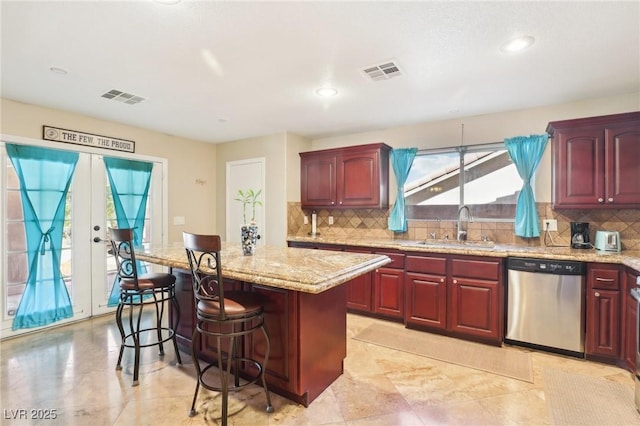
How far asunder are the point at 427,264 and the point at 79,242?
13.4 ft

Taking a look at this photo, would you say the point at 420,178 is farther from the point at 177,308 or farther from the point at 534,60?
the point at 177,308

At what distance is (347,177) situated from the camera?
4324 mm

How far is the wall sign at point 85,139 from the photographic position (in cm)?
351

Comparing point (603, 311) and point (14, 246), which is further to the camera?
point (14, 246)

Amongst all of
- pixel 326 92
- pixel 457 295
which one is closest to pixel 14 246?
pixel 326 92

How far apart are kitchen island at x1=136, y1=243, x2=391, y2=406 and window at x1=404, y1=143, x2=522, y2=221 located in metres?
2.10

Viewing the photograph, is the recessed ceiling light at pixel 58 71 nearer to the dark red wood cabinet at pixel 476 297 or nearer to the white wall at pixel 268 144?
the white wall at pixel 268 144

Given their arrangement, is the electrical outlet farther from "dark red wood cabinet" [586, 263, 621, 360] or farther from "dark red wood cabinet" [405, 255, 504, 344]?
"dark red wood cabinet" [405, 255, 504, 344]

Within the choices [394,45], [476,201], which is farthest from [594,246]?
[394,45]

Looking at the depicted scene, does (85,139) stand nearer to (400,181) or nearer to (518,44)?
(400,181)

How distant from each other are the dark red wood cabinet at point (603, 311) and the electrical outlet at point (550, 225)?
30.4 inches

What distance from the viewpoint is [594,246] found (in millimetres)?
3156

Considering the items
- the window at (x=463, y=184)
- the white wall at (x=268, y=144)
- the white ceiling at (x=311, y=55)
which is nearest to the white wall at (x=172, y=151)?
the white wall at (x=268, y=144)

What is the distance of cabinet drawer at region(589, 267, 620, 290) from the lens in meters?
2.62
